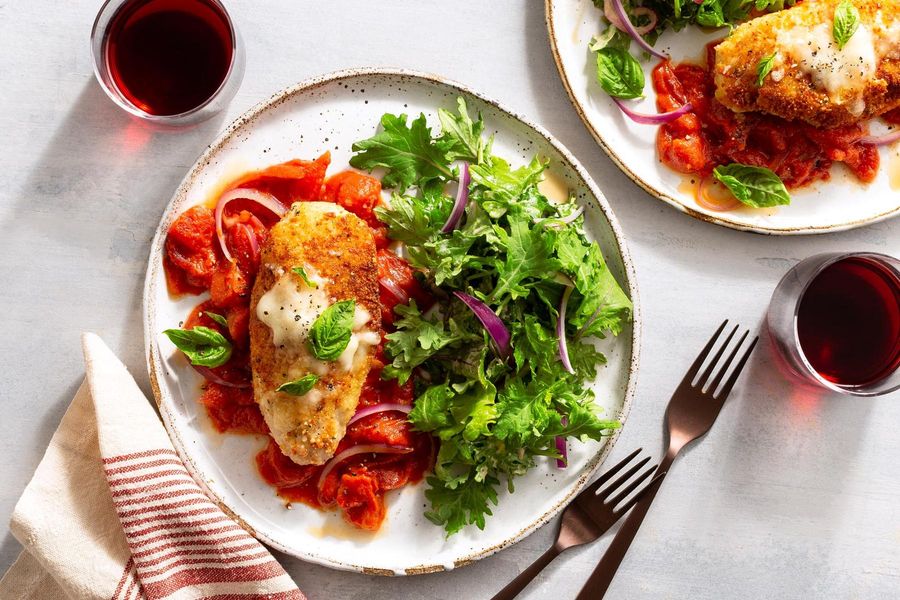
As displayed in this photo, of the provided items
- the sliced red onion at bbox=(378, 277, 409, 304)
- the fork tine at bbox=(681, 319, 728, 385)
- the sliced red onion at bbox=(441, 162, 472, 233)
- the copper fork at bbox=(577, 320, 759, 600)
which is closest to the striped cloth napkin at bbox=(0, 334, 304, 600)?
the sliced red onion at bbox=(378, 277, 409, 304)

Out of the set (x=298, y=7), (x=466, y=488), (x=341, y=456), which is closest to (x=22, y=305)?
(x=341, y=456)

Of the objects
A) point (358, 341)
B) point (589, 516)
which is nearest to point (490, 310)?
point (358, 341)

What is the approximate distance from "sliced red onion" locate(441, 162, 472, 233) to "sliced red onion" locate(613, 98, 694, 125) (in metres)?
0.82

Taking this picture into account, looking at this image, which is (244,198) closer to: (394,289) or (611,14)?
(394,289)

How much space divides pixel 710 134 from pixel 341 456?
87.7 inches

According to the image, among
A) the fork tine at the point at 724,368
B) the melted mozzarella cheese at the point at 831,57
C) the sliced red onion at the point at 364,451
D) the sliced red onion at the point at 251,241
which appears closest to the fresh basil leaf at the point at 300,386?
the sliced red onion at the point at 364,451

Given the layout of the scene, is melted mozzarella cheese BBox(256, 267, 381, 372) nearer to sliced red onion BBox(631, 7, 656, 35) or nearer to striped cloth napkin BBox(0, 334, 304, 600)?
striped cloth napkin BBox(0, 334, 304, 600)

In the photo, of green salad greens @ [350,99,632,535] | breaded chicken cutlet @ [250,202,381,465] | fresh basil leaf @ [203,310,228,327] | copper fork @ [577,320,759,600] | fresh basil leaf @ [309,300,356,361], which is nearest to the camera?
fresh basil leaf @ [309,300,356,361]

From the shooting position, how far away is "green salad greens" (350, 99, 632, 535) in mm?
3059

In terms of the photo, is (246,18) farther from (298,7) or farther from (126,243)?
(126,243)

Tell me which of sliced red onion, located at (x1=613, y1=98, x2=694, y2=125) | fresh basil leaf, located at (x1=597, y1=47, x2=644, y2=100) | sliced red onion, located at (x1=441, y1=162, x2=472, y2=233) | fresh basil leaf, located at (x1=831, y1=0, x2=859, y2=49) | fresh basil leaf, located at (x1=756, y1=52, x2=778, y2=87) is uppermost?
fresh basil leaf, located at (x1=831, y1=0, x2=859, y2=49)

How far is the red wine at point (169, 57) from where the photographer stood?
3.24 meters

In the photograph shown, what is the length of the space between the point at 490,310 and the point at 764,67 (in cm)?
157

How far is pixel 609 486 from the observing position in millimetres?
3416
